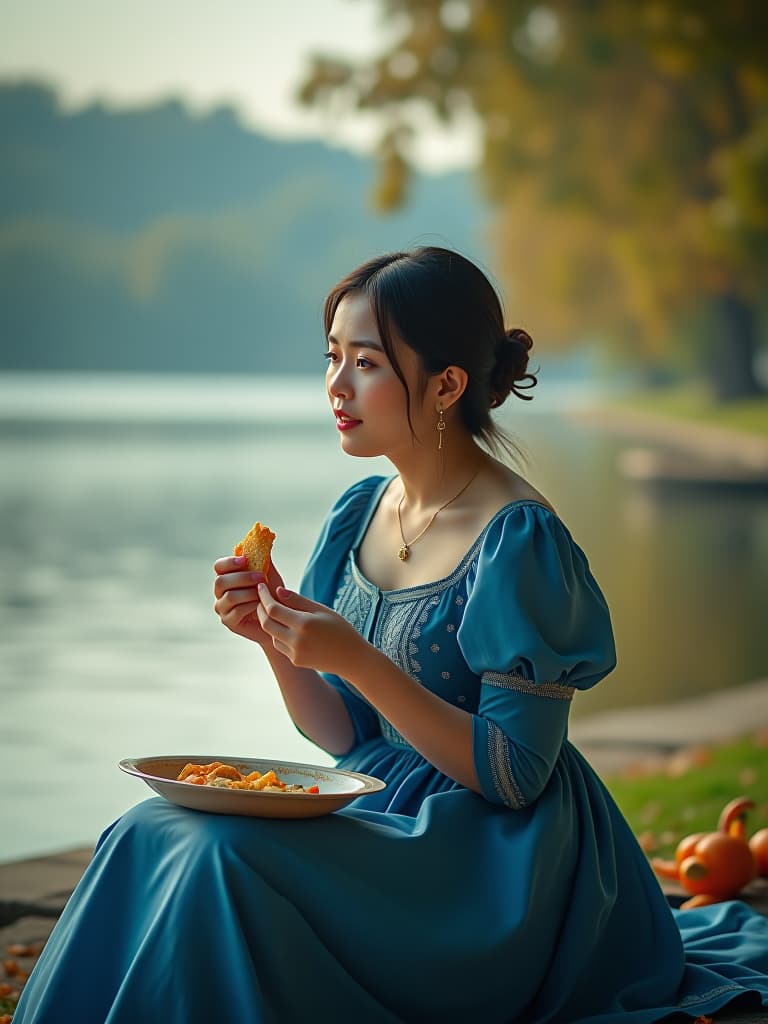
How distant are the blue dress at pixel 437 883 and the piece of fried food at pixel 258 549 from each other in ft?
0.85

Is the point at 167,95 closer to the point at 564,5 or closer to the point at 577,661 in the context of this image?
the point at 564,5

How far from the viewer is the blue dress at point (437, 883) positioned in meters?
1.93

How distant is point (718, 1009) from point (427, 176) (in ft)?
189

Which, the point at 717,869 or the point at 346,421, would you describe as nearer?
the point at 346,421

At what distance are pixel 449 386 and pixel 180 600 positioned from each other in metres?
7.28

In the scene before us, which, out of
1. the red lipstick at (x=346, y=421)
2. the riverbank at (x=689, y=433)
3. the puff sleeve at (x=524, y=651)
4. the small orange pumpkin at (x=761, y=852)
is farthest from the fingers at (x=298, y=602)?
the riverbank at (x=689, y=433)

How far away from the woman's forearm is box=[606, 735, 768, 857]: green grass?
165 cm

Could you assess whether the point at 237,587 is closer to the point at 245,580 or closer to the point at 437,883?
the point at 245,580

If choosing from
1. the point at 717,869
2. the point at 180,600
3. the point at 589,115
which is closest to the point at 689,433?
the point at 589,115

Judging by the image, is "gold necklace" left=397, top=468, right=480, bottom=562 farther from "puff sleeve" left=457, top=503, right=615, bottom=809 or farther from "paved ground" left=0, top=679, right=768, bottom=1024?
"paved ground" left=0, top=679, right=768, bottom=1024

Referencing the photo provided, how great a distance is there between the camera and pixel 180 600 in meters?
9.47

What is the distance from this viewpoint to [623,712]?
663cm

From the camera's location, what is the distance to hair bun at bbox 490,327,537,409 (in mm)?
2404

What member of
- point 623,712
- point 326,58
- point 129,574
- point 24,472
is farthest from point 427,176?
point 623,712
